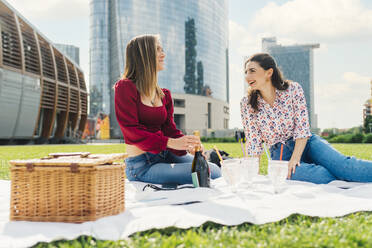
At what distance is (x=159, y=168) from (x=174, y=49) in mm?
64495

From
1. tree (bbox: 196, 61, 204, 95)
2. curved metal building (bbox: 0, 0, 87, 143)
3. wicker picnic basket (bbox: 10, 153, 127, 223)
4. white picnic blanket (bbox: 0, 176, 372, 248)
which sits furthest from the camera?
tree (bbox: 196, 61, 204, 95)

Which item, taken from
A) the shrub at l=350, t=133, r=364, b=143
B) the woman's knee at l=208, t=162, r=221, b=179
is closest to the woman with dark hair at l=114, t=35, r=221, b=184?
the woman's knee at l=208, t=162, r=221, b=179

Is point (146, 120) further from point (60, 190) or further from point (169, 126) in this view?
point (60, 190)

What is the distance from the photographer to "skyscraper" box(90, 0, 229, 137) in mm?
63125

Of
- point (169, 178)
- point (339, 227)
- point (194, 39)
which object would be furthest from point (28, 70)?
point (194, 39)

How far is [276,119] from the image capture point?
339 cm

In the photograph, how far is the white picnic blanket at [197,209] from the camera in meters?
1.62

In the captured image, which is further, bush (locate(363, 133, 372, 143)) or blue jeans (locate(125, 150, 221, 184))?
bush (locate(363, 133, 372, 143))

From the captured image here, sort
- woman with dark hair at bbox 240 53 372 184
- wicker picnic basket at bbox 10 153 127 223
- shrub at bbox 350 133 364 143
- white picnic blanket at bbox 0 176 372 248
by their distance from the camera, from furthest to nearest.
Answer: shrub at bbox 350 133 364 143, woman with dark hair at bbox 240 53 372 184, wicker picnic basket at bbox 10 153 127 223, white picnic blanket at bbox 0 176 372 248

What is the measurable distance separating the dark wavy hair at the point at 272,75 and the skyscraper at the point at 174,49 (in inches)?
2371

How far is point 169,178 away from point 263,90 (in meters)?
1.53

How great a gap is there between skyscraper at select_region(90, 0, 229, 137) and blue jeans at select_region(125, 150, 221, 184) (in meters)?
60.4

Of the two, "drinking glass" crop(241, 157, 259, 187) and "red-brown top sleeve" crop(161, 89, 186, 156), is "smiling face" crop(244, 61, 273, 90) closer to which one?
"red-brown top sleeve" crop(161, 89, 186, 156)

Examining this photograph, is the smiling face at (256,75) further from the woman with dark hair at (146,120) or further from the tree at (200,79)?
the tree at (200,79)
